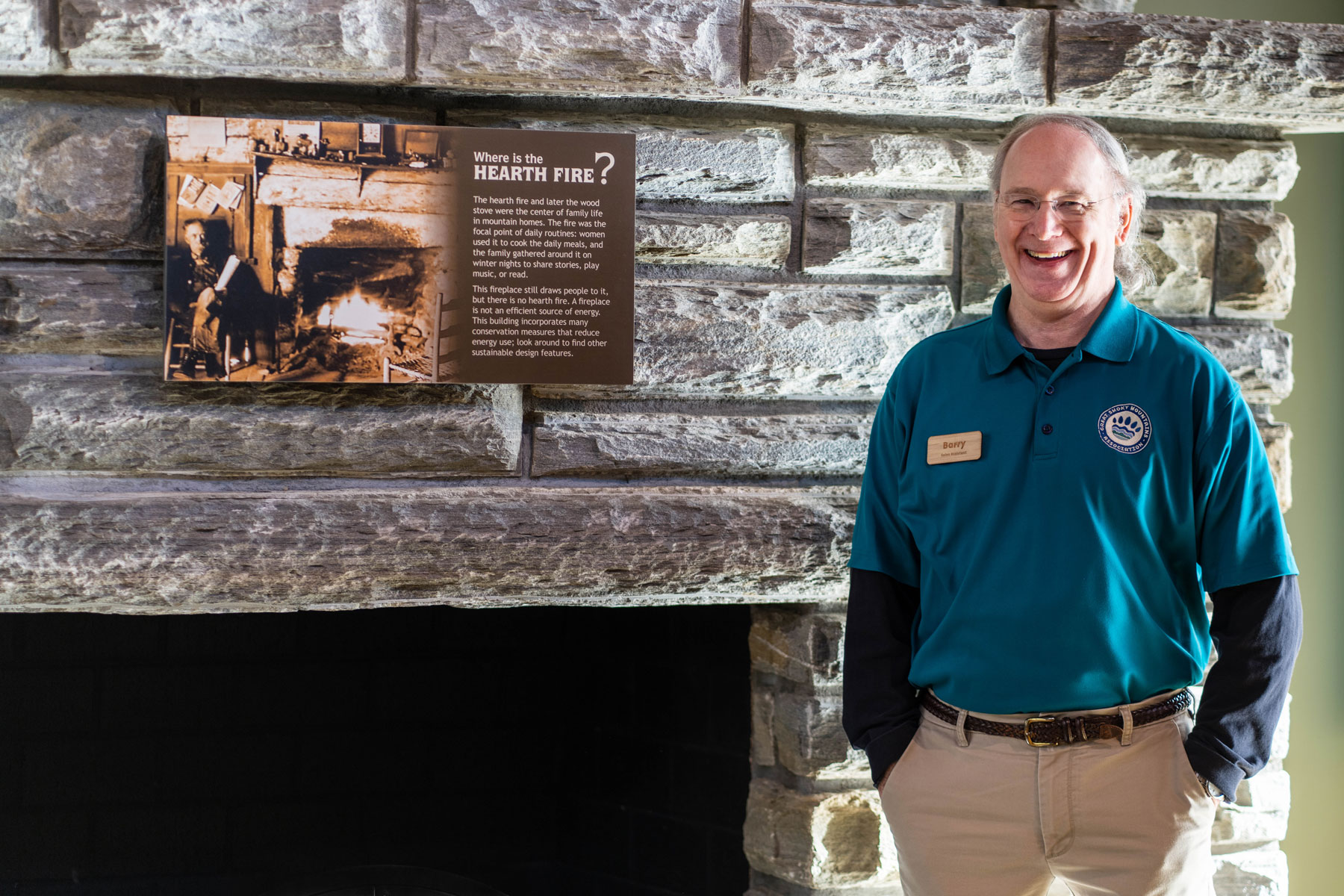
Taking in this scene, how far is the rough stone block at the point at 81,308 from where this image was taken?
1.85 m

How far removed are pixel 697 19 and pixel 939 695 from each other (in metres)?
1.24

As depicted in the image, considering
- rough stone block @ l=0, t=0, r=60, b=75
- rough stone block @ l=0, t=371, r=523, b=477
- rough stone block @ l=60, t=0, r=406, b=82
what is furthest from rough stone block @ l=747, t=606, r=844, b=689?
rough stone block @ l=0, t=0, r=60, b=75

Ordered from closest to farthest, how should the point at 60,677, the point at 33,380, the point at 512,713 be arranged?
1. the point at 33,380
2. the point at 60,677
3. the point at 512,713

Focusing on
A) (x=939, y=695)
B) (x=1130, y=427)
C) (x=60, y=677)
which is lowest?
(x=60, y=677)

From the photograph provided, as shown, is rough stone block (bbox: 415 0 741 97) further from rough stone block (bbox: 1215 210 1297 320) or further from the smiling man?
rough stone block (bbox: 1215 210 1297 320)

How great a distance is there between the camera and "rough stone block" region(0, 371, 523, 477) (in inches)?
72.7

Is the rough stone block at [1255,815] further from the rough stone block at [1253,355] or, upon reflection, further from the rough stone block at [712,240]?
the rough stone block at [712,240]

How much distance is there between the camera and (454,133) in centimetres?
192

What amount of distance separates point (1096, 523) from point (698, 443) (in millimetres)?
740

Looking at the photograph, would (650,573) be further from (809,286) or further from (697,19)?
(697,19)

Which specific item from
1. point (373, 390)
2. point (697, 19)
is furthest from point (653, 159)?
point (373, 390)

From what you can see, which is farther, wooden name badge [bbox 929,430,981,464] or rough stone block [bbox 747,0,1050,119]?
rough stone block [bbox 747,0,1050,119]

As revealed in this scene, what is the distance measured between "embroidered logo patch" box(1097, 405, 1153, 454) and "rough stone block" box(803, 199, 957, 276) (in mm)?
621

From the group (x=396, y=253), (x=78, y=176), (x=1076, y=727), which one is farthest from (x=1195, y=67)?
(x=78, y=176)
